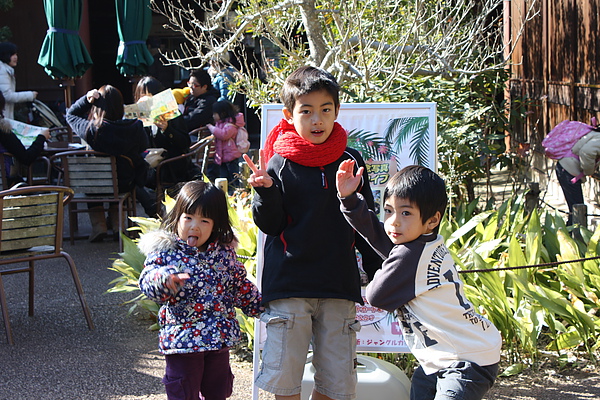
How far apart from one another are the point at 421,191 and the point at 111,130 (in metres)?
Result: 4.83

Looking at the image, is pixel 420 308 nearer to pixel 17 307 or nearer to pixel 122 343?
pixel 122 343

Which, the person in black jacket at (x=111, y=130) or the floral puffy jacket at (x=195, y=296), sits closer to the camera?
the floral puffy jacket at (x=195, y=296)

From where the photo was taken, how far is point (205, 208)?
9.46 ft

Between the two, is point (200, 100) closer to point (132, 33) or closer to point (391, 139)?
point (132, 33)

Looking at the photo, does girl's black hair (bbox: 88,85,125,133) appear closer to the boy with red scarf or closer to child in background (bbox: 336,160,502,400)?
the boy with red scarf

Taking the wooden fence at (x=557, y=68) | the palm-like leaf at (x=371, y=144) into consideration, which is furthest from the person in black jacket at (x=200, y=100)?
the palm-like leaf at (x=371, y=144)

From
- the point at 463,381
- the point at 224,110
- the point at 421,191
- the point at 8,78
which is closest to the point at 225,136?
the point at 224,110

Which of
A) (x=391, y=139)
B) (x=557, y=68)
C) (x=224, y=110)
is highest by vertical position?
(x=557, y=68)

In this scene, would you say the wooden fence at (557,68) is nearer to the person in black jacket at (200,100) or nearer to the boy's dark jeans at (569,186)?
the boy's dark jeans at (569,186)

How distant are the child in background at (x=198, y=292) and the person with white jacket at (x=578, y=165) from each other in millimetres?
3702

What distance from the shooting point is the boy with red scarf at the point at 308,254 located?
2.76 meters

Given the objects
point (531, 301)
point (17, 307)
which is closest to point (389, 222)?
point (531, 301)

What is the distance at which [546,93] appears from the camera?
9414mm

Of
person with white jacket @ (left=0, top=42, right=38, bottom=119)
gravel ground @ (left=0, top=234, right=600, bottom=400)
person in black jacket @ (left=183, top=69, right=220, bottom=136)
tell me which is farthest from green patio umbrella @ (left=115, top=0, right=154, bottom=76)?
gravel ground @ (left=0, top=234, right=600, bottom=400)
